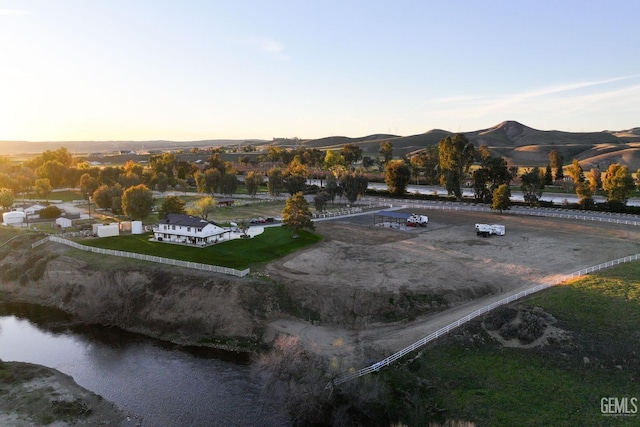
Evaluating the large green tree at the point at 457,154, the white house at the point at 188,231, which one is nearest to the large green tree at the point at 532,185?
the large green tree at the point at 457,154

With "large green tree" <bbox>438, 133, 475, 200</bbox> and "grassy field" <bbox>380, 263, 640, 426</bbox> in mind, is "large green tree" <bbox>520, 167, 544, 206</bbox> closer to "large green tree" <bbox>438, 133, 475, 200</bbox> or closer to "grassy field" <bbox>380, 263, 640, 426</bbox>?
"large green tree" <bbox>438, 133, 475, 200</bbox>

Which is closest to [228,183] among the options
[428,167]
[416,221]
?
[416,221]

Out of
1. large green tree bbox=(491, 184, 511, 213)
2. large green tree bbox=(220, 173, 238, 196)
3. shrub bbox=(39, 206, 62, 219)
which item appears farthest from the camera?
large green tree bbox=(220, 173, 238, 196)

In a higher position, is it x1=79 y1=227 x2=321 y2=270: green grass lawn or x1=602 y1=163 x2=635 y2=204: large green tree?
x1=602 y1=163 x2=635 y2=204: large green tree

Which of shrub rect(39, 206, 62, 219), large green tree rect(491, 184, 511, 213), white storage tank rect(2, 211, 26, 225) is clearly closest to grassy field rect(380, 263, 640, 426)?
large green tree rect(491, 184, 511, 213)

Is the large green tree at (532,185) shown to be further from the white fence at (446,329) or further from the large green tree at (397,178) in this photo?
the white fence at (446,329)

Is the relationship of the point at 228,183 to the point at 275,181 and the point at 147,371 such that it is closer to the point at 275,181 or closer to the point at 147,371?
the point at 275,181
